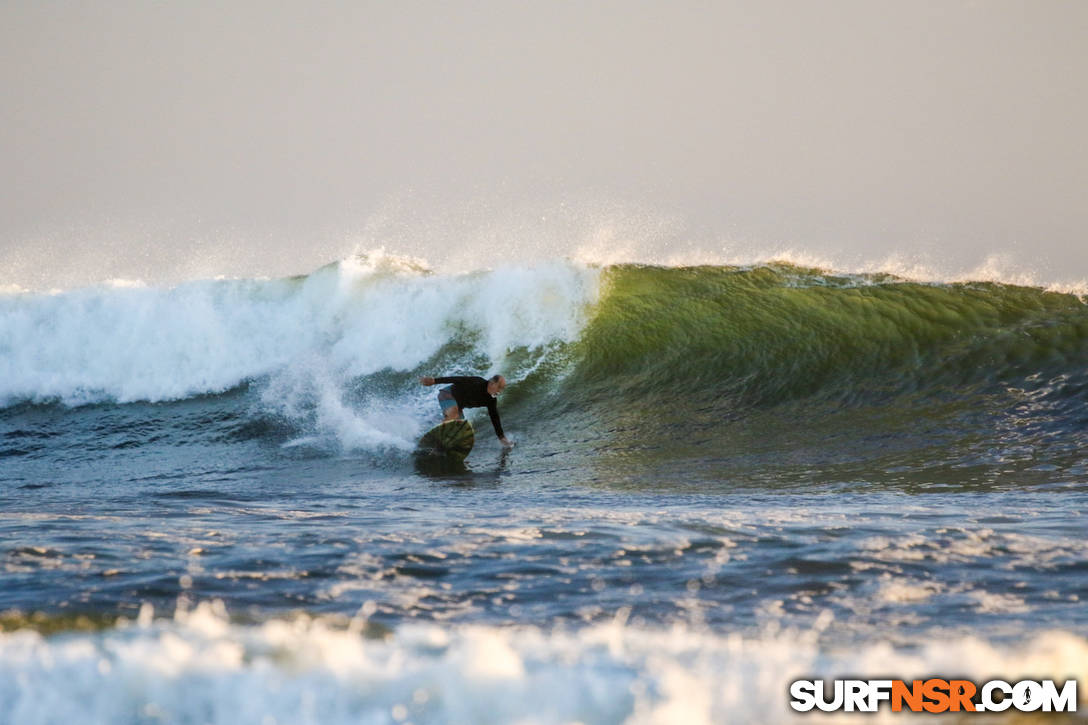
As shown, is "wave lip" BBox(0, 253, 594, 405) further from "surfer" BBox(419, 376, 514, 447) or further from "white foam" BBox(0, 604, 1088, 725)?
"white foam" BBox(0, 604, 1088, 725)

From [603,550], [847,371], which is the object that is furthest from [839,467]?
[603,550]

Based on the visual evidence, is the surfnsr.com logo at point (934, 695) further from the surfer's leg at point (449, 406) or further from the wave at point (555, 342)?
the wave at point (555, 342)

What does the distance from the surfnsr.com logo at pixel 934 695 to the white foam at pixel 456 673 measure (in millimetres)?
58

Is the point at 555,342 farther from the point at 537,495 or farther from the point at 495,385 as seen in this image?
the point at 537,495

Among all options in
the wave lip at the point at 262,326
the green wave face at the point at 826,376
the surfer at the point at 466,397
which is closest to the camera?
the green wave face at the point at 826,376

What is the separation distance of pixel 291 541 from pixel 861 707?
3.58m

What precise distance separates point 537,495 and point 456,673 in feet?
17.4

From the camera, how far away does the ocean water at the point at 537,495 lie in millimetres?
3299

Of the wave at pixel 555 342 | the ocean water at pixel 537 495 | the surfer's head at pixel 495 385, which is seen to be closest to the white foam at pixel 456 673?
the ocean water at pixel 537 495

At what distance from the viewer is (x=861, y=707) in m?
2.95

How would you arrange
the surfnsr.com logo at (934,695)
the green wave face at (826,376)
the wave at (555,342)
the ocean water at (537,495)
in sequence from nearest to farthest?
Result: the surfnsr.com logo at (934,695) < the ocean water at (537,495) < the green wave face at (826,376) < the wave at (555,342)

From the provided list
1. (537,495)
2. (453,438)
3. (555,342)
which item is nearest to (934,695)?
(537,495)

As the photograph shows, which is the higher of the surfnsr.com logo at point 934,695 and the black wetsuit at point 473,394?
the black wetsuit at point 473,394

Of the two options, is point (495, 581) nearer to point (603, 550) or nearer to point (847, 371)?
point (603, 550)
